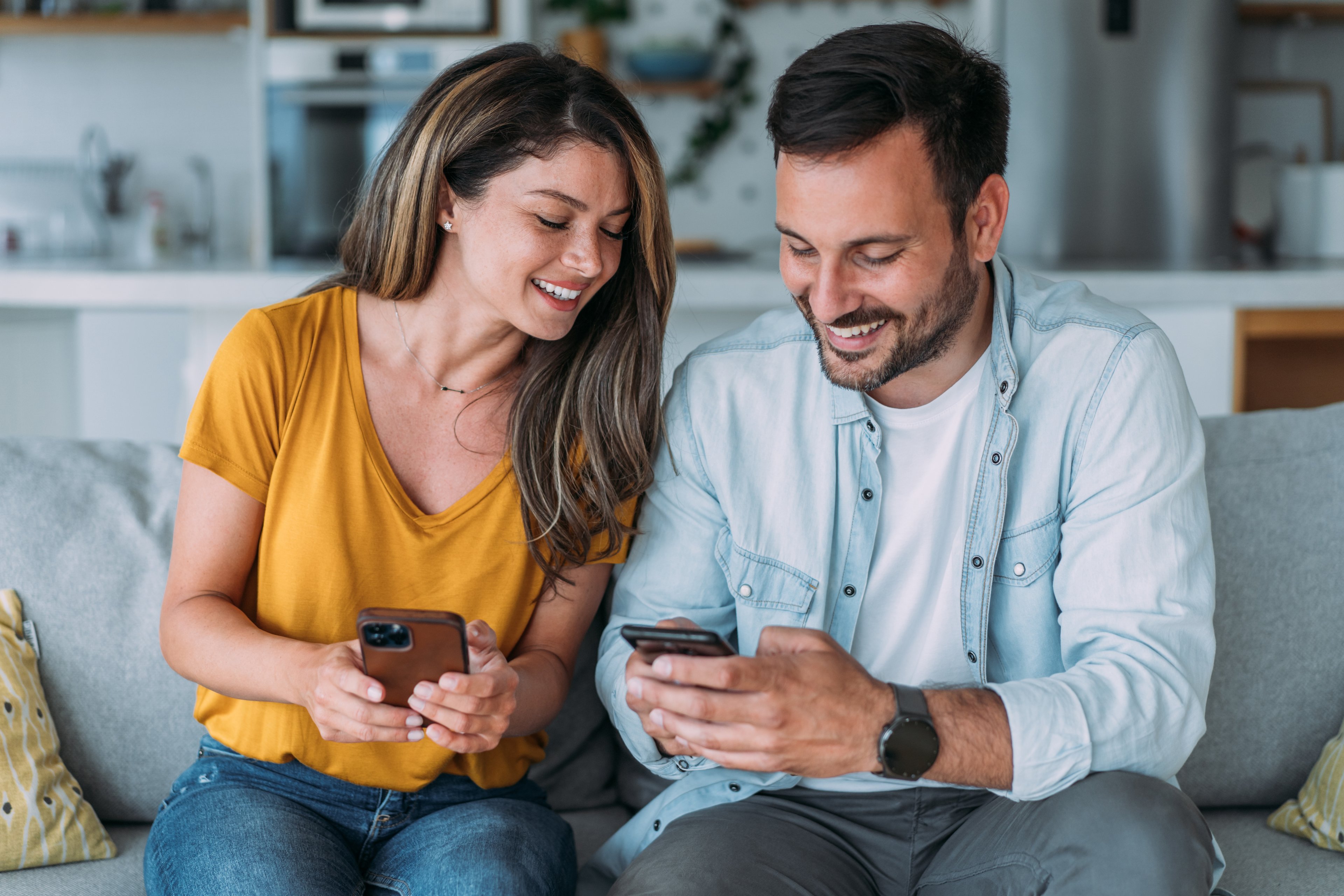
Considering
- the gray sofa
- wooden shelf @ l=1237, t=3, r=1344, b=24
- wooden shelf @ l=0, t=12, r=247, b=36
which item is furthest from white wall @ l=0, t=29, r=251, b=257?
wooden shelf @ l=1237, t=3, r=1344, b=24

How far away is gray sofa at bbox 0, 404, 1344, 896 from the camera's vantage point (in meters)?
1.53

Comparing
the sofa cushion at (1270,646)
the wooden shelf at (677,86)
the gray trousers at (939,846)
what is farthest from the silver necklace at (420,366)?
the wooden shelf at (677,86)

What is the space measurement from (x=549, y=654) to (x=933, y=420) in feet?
1.75

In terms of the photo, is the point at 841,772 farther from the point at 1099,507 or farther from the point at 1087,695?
the point at 1099,507

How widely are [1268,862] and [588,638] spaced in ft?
2.88

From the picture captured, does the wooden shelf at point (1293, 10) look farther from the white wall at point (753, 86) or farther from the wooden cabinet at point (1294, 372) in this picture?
the wooden cabinet at point (1294, 372)

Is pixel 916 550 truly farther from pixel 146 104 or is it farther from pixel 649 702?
pixel 146 104

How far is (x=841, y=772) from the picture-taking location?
1132 millimetres

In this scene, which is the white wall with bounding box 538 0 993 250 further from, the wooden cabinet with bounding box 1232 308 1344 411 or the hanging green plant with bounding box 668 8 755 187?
the wooden cabinet with bounding box 1232 308 1344 411

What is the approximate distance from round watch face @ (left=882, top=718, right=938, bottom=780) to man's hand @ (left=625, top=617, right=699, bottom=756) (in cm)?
19

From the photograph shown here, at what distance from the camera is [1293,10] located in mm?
3990

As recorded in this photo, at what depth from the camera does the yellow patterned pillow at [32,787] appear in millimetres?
1369

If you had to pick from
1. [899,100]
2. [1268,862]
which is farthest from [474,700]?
[1268,862]

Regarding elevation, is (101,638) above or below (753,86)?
below
